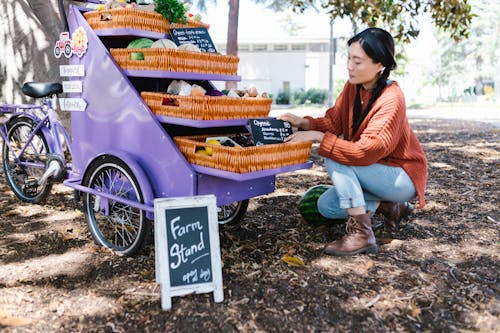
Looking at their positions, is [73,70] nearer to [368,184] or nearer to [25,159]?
[25,159]

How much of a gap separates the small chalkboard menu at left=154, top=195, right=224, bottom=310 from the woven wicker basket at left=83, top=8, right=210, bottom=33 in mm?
1204

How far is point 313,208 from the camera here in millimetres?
3551

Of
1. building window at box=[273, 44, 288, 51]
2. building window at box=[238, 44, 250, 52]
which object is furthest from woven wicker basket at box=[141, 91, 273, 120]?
building window at box=[273, 44, 288, 51]

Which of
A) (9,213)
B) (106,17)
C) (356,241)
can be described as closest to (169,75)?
(106,17)

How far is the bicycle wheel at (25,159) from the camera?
Result: 4145mm

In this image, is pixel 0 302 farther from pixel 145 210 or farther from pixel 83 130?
pixel 83 130

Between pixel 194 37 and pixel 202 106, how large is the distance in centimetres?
77

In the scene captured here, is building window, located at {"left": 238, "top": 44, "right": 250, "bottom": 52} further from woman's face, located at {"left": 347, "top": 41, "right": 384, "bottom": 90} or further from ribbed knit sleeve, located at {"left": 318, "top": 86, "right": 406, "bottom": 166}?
ribbed knit sleeve, located at {"left": 318, "top": 86, "right": 406, "bottom": 166}

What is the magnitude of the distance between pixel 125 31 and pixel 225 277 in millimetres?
1572

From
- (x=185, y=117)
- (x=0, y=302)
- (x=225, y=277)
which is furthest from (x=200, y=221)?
(x=0, y=302)

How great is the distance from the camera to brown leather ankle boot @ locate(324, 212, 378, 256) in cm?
304

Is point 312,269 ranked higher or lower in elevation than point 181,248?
lower

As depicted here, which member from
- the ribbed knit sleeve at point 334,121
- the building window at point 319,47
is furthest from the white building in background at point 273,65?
the ribbed knit sleeve at point 334,121

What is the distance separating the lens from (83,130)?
3.32m
